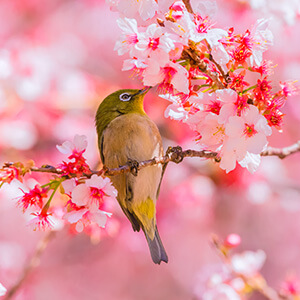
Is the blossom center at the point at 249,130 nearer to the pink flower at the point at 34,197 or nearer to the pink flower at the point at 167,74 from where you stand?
the pink flower at the point at 167,74

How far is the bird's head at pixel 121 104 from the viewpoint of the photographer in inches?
90.8

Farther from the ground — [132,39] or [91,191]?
[132,39]

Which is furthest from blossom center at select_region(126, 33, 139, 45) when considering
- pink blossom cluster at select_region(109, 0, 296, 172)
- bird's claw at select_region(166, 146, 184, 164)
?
bird's claw at select_region(166, 146, 184, 164)

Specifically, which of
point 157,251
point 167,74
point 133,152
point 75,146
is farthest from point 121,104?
point 167,74

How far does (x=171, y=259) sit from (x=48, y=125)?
7.60 ft

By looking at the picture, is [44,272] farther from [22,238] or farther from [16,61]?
[16,61]

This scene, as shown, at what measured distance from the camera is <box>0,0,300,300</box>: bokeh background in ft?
13.7

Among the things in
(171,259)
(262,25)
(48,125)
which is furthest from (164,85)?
(171,259)

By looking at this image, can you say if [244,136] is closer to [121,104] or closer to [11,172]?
[11,172]

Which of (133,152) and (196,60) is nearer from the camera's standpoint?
(196,60)

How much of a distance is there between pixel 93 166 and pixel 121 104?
139 cm

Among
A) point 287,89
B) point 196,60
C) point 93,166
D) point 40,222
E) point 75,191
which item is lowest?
point 93,166

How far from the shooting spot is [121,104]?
232 centimetres

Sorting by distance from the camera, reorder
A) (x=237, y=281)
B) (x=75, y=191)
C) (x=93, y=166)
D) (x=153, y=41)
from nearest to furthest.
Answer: (x=153, y=41), (x=75, y=191), (x=237, y=281), (x=93, y=166)
